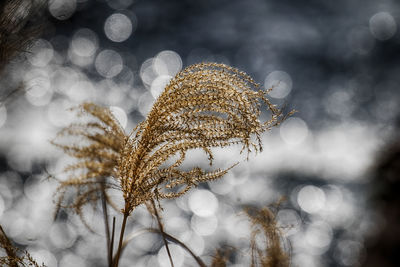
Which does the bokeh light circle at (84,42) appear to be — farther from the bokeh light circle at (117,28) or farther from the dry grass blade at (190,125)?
the dry grass blade at (190,125)

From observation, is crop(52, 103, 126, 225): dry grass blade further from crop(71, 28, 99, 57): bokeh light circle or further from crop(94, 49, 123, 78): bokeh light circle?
crop(71, 28, 99, 57): bokeh light circle

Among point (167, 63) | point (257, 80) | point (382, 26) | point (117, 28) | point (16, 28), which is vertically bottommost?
point (16, 28)

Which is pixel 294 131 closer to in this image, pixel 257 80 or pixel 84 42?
pixel 257 80

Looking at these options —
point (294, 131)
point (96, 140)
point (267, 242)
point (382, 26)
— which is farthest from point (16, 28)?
point (382, 26)

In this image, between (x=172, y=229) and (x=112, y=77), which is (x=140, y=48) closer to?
(x=112, y=77)

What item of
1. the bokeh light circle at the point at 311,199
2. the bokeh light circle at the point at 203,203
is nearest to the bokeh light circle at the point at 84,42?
the bokeh light circle at the point at 203,203
